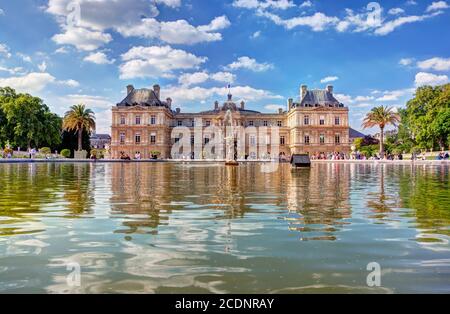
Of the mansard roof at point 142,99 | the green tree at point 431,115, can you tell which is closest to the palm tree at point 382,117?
the green tree at point 431,115

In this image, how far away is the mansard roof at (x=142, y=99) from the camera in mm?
87750

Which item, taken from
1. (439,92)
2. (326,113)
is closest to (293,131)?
(326,113)

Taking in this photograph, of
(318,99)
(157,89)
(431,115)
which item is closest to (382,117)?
(431,115)

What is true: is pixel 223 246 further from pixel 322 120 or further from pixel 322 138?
pixel 322 138

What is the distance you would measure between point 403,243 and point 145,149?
83775 millimetres

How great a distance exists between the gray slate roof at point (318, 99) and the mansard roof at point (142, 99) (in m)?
29.7

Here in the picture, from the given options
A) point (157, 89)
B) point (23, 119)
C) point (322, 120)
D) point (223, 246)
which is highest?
point (157, 89)

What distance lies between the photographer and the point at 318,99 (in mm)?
88812

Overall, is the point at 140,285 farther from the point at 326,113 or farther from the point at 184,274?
the point at 326,113

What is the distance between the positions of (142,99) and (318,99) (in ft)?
122

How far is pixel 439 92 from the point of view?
6512 centimetres

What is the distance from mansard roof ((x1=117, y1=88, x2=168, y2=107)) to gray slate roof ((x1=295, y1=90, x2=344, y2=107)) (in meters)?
29.7

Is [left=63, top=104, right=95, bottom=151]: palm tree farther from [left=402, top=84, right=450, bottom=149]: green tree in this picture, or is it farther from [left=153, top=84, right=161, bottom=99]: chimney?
[left=402, top=84, right=450, bottom=149]: green tree
